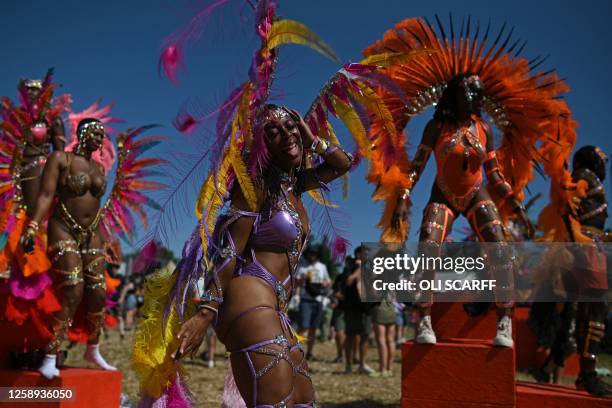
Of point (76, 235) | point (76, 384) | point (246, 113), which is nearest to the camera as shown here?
point (246, 113)

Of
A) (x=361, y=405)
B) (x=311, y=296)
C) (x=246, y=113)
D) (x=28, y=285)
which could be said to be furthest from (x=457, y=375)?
(x=311, y=296)

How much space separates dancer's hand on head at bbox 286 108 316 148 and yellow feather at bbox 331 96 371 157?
348 mm

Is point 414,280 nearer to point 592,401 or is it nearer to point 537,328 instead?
point 592,401

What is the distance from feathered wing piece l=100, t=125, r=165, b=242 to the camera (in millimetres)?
5918

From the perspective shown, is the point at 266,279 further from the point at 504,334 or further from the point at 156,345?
the point at 504,334

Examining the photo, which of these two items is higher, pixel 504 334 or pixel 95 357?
pixel 504 334

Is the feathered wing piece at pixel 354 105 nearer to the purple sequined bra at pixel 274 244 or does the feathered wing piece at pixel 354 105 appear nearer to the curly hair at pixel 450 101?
the purple sequined bra at pixel 274 244

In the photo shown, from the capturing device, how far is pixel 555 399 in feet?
14.4

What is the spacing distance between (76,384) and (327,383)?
3.87 m

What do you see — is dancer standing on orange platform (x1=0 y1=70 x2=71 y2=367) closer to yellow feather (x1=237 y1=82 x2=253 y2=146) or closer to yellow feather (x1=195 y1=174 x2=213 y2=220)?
yellow feather (x1=195 y1=174 x2=213 y2=220)

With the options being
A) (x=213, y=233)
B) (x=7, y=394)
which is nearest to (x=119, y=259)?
(x=7, y=394)

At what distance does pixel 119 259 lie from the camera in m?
6.45

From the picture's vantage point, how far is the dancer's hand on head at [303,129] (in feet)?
9.20

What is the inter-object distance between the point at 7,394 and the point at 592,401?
467cm
